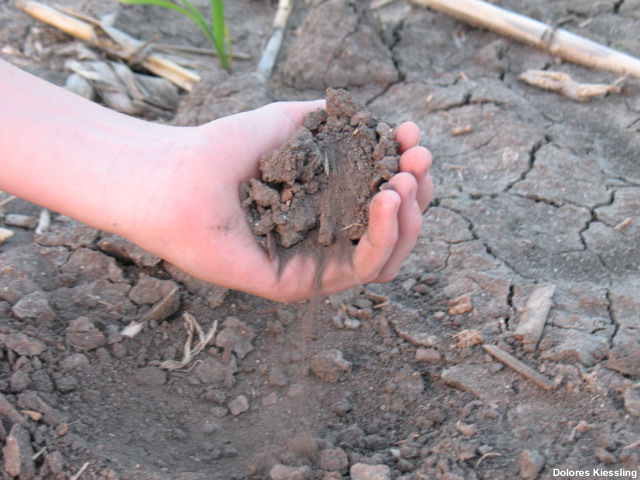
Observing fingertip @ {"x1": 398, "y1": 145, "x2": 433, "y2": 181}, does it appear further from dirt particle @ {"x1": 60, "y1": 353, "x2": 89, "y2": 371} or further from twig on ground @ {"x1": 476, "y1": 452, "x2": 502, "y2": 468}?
dirt particle @ {"x1": 60, "y1": 353, "x2": 89, "y2": 371}

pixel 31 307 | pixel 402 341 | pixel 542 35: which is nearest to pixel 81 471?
→ pixel 31 307

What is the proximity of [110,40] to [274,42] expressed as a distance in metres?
0.93

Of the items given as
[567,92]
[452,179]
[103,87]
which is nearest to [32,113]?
[103,87]

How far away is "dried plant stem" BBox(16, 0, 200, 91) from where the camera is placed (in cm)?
360

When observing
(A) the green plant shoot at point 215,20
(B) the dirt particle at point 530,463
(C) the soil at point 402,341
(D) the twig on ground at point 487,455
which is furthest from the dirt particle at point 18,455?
(A) the green plant shoot at point 215,20

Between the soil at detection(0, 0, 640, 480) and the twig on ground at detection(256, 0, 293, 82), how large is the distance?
0.30m

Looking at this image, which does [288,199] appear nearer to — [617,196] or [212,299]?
[212,299]

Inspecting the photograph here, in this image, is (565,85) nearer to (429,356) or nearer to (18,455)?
(429,356)

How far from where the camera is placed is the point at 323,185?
2.15 meters

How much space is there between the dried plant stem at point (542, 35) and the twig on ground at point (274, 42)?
2.84ft

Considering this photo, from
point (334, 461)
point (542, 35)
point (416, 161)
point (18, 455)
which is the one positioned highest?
point (542, 35)

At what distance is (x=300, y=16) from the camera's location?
402 centimetres

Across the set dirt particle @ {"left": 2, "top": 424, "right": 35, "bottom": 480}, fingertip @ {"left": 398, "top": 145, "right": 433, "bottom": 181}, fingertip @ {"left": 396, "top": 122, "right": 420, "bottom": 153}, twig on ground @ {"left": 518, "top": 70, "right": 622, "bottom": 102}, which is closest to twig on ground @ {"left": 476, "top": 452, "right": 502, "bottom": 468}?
fingertip @ {"left": 398, "top": 145, "right": 433, "bottom": 181}

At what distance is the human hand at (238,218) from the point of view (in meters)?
2.00
